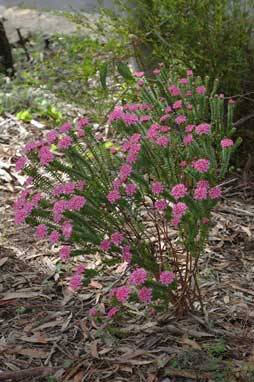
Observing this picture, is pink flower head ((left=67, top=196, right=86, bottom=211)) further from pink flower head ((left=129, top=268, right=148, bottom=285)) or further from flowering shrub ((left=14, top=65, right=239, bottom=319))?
pink flower head ((left=129, top=268, right=148, bottom=285))

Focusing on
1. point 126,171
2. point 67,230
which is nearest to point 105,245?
point 67,230

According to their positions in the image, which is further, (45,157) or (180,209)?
(45,157)

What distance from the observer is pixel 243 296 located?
2.92 metres

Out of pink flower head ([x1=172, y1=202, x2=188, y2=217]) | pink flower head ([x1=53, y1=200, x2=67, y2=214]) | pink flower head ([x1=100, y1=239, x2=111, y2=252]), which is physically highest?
pink flower head ([x1=172, y1=202, x2=188, y2=217])

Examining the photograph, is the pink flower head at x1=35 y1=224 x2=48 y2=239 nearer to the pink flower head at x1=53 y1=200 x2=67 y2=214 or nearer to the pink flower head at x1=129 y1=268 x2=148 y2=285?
the pink flower head at x1=53 y1=200 x2=67 y2=214

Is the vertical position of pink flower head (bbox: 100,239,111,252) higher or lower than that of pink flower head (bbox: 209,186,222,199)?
lower

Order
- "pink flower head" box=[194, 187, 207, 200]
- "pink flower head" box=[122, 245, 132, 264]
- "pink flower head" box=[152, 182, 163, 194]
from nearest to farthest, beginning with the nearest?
"pink flower head" box=[194, 187, 207, 200] → "pink flower head" box=[152, 182, 163, 194] → "pink flower head" box=[122, 245, 132, 264]

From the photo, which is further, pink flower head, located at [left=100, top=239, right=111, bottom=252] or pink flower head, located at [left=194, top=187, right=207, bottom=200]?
pink flower head, located at [left=100, top=239, right=111, bottom=252]

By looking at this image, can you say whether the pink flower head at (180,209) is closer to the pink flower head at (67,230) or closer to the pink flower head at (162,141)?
the pink flower head at (162,141)

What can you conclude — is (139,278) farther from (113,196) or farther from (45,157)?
(45,157)

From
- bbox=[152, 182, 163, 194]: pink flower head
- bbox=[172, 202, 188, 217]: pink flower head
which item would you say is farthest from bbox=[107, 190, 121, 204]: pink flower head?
bbox=[172, 202, 188, 217]: pink flower head

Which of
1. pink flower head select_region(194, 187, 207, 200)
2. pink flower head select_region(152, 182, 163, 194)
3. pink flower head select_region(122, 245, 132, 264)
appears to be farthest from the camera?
pink flower head select_region(122, 245, 132, 264)

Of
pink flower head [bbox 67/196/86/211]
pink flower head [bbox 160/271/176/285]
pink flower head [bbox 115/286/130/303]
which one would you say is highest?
pink flower head [bbox 67/196/86/211]

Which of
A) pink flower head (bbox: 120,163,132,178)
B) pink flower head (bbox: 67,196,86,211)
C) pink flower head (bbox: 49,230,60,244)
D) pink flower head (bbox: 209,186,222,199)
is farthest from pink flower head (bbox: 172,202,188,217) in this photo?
pink flower head (bbox: 49,230,60,244)
